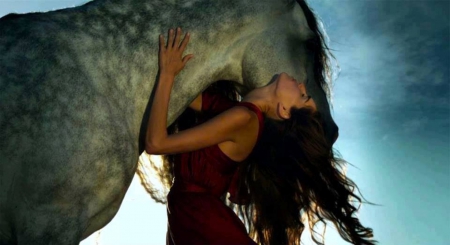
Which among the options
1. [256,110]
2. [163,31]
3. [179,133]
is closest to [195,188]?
[179,133]

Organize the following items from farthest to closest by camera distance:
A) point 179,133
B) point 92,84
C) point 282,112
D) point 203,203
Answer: point 282,112
point 203,203
point 179,133
point 92,84

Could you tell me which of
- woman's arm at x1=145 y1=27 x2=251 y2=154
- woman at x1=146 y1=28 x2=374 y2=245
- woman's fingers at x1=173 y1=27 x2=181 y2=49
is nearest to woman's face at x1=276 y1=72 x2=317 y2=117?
woman at x1=146 y1=28 x2=374 y2=245

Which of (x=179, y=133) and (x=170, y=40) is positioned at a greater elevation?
(x=170, y=40)

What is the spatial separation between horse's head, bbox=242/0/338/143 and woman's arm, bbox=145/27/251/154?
385 mm

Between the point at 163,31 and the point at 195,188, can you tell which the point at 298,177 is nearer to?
the point at 195,188

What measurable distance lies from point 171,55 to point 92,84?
57 cm

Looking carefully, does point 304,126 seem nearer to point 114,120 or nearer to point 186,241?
point 186,241

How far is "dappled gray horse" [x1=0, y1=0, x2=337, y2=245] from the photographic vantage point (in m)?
2.20

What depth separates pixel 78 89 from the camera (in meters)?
2.38

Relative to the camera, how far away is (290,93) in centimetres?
318

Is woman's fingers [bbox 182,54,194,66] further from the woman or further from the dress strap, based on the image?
the dress strap

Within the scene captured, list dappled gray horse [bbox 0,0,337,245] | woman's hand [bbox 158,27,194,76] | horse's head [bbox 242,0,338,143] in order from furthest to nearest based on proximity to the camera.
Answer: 1. horse's head [bbox 242,0,338,143]
2. woman's hand [bbox 158,27,194,76]
3. dappled gray horse [bbox 0,0,337,245]

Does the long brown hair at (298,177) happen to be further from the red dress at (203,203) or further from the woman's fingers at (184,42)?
the woman's fingers at (184,42)

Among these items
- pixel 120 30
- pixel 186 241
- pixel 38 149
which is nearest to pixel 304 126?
pixel 186 241
